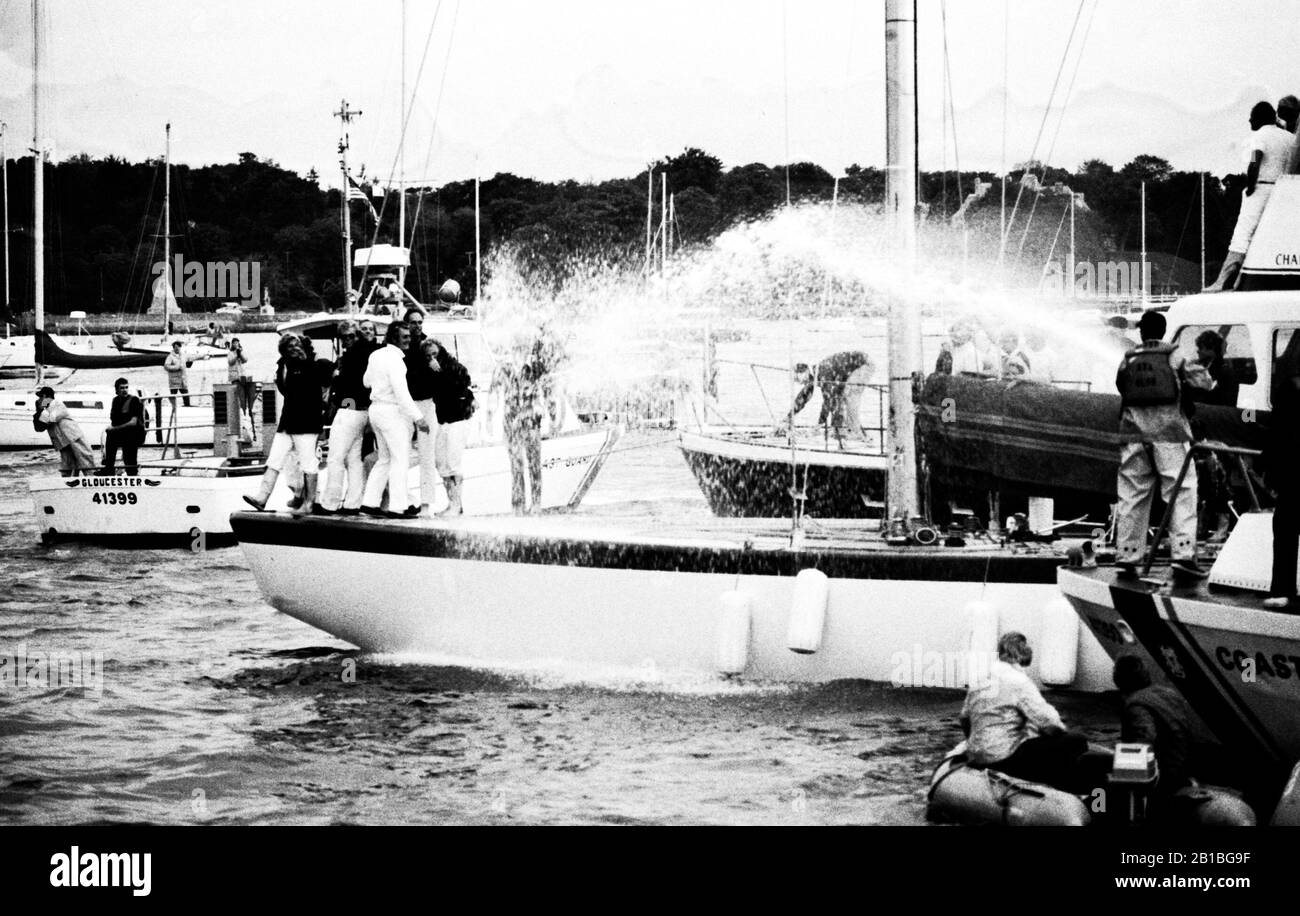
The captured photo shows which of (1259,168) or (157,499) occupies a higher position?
(1259,168)

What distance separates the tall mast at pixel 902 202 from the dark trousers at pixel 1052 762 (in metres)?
3.44

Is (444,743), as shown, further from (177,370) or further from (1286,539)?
(177,370)

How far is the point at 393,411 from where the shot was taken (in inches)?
493

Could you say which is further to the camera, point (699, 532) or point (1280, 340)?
point (699, 532)

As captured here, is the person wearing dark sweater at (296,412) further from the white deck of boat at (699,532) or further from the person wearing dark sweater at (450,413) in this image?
the white deck of boat at (699,532)

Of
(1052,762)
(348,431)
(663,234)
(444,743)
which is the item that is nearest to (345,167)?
(348,431)

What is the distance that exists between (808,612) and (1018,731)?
100 inches

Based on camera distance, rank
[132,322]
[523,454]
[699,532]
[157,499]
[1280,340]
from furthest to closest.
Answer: [132,322] < [157,499] < [523,454] < [699,532] < [1280,340]

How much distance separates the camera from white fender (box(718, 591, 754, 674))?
11.5m

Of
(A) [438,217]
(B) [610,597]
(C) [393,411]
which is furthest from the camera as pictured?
(A) [438,217]

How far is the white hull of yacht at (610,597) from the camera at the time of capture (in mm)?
11375

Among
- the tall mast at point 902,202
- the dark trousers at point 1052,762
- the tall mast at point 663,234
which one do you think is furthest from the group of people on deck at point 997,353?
the tall mast at point 663,234

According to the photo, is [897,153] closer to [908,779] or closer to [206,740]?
[908,779]

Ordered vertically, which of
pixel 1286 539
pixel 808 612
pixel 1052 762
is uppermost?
pixel 1286 539
